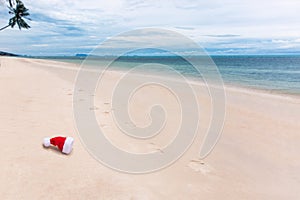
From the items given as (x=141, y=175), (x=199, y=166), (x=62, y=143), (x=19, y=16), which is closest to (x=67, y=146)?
(x=62, y=143)

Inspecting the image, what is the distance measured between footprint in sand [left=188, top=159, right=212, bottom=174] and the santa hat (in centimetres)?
199

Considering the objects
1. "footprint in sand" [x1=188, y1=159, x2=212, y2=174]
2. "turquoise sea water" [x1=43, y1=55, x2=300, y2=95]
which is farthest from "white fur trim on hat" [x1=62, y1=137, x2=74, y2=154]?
"turquoise sea water" [x1=43, y1=55, x2=300, y2=95]

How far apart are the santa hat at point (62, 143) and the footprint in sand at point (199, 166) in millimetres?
1991

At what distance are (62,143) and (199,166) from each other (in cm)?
229

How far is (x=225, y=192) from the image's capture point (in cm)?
319

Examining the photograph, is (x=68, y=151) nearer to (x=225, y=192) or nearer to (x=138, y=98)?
(x=225, y=192)

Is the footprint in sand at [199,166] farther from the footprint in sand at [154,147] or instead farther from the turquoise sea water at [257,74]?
the turquoise sea water at [257,74]

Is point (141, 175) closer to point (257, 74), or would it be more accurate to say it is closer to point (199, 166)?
point (199, 166)

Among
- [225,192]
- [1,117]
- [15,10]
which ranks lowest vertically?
[225,192]

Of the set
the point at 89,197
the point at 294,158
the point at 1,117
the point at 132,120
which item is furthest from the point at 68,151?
the point at 294,158

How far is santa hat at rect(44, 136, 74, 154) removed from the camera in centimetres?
372

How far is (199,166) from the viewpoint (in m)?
3.94

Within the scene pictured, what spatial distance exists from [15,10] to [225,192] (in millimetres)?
24539

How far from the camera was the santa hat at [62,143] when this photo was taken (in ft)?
12.2
